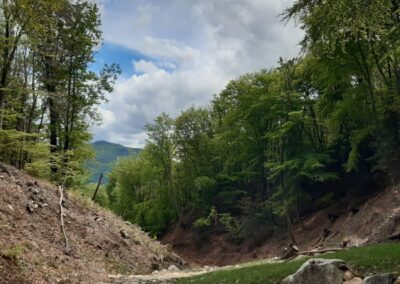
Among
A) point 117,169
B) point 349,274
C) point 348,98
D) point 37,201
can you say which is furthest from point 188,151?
point 349,274

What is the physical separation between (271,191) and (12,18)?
1318 inches

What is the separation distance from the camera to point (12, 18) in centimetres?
2266

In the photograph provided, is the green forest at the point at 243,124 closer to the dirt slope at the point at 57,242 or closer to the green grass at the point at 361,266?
the dirt slope at the point at 57,242

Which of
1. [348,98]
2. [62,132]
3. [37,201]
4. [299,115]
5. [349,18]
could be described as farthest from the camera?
[299,115]

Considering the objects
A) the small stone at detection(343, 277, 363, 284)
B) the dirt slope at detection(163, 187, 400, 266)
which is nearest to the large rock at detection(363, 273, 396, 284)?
the small stone at detection(343, 277, 363, 284)

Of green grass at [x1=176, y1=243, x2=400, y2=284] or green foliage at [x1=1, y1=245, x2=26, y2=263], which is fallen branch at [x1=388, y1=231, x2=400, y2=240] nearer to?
green grass at [x1=176, y1=243, x2=400, y2=284]

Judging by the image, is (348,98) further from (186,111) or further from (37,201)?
(186,111)

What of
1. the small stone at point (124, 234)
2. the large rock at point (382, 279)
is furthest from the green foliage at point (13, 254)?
the small stone at point (124, 234)

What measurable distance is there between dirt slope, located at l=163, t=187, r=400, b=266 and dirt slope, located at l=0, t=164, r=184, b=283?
40.6 feet

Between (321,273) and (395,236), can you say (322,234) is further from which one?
(321,273)

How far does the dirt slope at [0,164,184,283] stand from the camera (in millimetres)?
15398

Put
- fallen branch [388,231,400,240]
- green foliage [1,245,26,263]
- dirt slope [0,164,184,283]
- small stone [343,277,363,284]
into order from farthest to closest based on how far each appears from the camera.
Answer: fallen branch [388,231,400,240] → dirt slope [0,164,184,283] → green foliage [1,245,26,263] → small stone [343,277,363,284]

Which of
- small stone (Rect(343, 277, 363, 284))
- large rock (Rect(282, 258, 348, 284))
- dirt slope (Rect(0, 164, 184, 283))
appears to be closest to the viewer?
small stone (Rect(343, 277, 363, 284))

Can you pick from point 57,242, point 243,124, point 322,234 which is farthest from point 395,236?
point 243,124
